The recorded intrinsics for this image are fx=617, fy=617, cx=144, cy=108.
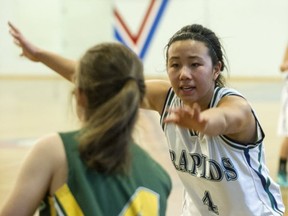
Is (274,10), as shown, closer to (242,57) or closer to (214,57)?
(242,57)

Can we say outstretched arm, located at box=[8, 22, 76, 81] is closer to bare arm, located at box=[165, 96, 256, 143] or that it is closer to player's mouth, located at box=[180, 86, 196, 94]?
player's mouth, located at box=[180, 86, 196, 94]

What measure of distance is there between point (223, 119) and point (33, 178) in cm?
88

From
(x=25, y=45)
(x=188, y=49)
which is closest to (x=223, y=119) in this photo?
(x=188, y=49)

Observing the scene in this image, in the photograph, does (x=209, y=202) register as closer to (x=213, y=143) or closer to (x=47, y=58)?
(x=213, y=143)

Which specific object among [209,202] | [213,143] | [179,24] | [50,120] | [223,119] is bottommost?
[179,24]

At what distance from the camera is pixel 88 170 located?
5.21 ft

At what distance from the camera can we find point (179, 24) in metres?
14.4

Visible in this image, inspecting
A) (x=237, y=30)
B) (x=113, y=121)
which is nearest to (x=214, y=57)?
(x=113, y=121)

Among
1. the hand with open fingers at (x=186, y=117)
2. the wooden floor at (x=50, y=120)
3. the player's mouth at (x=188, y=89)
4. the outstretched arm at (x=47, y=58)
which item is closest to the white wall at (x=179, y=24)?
the wooden floor at (x=50, y=120)

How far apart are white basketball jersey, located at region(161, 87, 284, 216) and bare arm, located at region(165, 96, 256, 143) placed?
46 mm

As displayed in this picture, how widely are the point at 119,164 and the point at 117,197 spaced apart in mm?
87

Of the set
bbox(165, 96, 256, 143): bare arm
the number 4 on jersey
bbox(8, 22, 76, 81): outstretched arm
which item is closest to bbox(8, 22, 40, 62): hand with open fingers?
bbox(8, 22, 76, 81): outstretched arm

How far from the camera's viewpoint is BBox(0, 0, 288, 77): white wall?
1402 centimetres

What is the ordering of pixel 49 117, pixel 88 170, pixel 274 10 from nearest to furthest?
pixel 88 170, pixel 49 117, pixel 274 10
